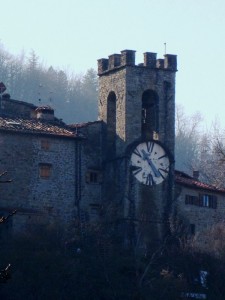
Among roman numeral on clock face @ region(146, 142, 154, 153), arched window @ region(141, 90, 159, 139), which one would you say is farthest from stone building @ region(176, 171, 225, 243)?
arched window @ region(141, 90, 159, 139)

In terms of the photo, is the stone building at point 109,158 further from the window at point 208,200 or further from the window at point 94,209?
the window at point 208,200

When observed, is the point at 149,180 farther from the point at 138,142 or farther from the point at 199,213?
the point at 199,213

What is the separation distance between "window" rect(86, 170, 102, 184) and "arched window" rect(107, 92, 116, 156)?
1363mm

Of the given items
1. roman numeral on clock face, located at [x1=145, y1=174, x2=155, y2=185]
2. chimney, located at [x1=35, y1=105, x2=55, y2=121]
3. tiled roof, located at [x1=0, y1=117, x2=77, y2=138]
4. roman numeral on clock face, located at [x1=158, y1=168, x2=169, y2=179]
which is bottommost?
roman numeral on clock face, located at [x1=145, y1=174, x2=155, y2=185]

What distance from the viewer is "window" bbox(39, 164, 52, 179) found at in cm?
5484

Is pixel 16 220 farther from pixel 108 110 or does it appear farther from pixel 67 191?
pixel 108 110

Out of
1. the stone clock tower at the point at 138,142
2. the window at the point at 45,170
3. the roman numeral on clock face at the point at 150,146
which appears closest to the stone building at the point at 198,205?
the stone clock tower at the point at 138,142

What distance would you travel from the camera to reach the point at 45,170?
55.0m

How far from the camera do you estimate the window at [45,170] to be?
180 feet

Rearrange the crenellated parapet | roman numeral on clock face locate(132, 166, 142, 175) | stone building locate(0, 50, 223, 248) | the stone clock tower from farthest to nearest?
1. the crenellated parapet
2. roman numeral on clock face locate(132, 166, 142, 175)
3. the stone clock tower
4. stone building locate(0, 50, 223, 248)

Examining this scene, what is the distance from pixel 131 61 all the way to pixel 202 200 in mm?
8690

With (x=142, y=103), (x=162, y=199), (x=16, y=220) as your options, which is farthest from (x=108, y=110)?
(x=16, y=220)

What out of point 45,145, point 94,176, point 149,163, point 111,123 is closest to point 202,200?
point 149,163

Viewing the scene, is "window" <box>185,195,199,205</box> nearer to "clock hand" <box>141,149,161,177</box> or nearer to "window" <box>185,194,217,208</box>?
"window" <box>185,194,217,208</box>
